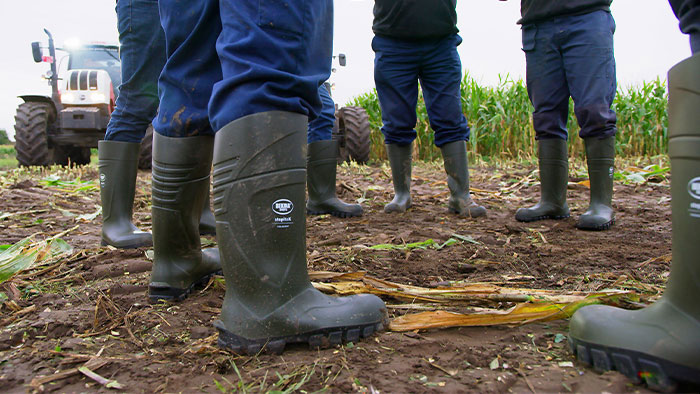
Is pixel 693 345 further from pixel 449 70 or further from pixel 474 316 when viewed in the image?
pixel 449 70

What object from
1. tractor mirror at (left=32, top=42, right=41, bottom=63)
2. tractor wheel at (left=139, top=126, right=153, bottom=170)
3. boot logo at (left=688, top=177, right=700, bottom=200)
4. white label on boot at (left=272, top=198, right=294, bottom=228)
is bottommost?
white label on boot at (left=272, top=198, right=294, bottom=228)

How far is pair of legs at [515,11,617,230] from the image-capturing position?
8.63ft

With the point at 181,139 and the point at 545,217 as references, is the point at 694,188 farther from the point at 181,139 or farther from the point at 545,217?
the point at 545,217

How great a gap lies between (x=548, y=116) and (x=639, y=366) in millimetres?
2259

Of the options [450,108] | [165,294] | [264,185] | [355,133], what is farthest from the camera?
[355,133]

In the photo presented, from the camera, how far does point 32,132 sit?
712 cm

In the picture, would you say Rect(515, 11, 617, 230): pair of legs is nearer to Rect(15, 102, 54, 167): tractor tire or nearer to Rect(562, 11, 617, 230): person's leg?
Rect(562, 11, 617, 230): person's leg

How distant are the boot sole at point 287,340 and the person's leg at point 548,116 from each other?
2081 millimetres

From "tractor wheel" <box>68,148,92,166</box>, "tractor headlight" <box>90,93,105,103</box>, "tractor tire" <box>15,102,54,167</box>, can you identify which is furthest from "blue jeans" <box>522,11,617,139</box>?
"tractor wheel" <box>68,148,92,166</box>

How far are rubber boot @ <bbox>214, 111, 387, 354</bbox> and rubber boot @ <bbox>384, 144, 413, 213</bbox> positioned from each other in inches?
Answer: 88.3

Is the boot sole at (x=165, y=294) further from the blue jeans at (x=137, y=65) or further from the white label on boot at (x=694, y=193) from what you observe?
the white label on boot at (x=694, y=193)

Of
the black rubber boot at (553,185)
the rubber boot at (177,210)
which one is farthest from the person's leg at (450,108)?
the rubber boot at (177,210)

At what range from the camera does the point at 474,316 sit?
1205 mm

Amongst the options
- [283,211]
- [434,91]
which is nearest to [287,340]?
[283,211]
